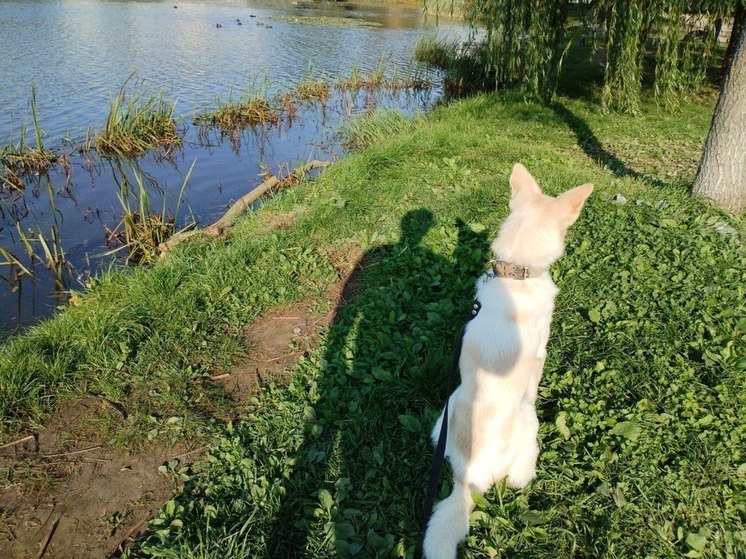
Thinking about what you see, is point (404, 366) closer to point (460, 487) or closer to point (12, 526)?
point (460, 487)

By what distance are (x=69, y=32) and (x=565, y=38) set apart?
83.3ft

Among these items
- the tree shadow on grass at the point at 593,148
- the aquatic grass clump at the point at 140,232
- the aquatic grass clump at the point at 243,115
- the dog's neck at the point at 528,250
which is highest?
the dog's neck at the point at 528,250

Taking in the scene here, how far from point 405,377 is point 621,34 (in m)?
8.71

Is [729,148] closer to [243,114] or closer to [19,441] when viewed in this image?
[19,441]

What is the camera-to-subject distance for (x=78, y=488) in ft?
10.1

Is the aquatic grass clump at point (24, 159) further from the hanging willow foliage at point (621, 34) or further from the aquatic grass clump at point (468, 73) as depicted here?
the aquatic grass clump at point (468, 73)

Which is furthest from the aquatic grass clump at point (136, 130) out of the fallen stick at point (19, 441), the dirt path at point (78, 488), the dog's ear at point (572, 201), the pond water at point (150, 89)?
the dog's ear at point (572, 201)

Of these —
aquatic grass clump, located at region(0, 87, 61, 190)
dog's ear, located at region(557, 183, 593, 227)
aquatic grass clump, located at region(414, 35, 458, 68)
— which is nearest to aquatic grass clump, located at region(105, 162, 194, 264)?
aquatic grass clump, located at region(0, 87, 61, 190)

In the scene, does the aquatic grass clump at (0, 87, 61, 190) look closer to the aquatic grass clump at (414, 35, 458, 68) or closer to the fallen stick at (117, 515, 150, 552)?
the fallen stick at (117, 515, 150, 552)

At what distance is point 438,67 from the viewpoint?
22.9 metres

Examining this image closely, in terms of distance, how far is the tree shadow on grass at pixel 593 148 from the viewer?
320 inches

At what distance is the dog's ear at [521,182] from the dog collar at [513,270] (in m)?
0.52

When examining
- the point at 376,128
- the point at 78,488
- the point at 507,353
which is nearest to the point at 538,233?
the point at 507,353

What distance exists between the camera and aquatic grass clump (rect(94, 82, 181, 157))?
11477mm
